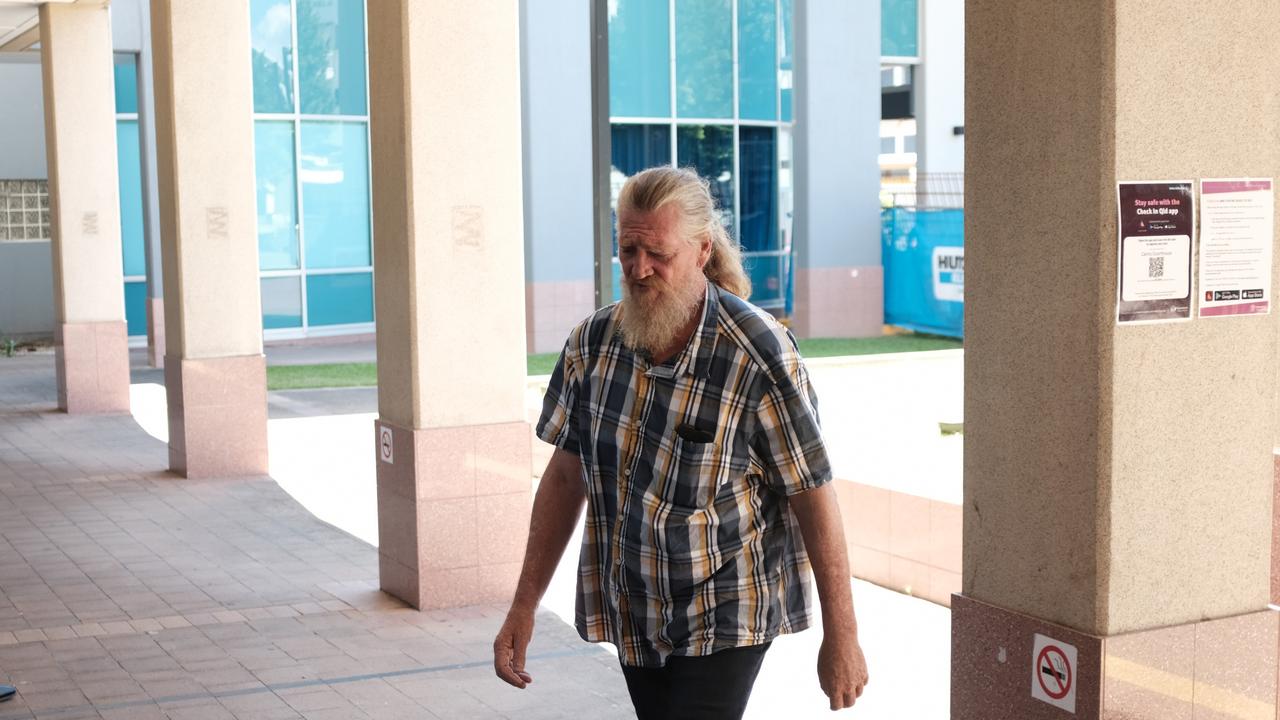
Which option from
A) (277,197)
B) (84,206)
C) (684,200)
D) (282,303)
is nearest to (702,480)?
(684,200)

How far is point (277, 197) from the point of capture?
79.4 feet

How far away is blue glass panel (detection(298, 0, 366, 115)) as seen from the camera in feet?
79.3

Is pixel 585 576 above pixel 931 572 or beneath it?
above

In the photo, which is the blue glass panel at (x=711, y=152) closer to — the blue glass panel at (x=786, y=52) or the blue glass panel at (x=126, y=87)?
the blue glass panel at (x=786, y=52)

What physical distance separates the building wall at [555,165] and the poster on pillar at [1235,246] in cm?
1908

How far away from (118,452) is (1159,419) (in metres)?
11.6

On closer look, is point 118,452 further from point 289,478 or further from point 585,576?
point 585,576

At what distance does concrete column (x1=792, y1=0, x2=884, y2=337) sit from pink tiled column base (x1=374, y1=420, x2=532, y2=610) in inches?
678

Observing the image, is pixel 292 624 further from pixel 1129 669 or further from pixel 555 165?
pixel 555 165

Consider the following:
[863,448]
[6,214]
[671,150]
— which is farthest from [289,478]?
[6,214]

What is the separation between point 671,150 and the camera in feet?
82.0

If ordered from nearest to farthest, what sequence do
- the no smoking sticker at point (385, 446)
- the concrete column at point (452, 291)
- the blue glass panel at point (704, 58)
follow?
1. the concrete column at point (452, 291)
2. the no smoking sticker at point (385, 446)
3. the blue glass panel at point (704, 58)

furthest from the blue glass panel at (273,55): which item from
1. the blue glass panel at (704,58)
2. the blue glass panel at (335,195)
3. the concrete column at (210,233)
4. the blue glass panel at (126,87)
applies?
the concrete column at (210,233)

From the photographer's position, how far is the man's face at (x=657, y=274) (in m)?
3.29
